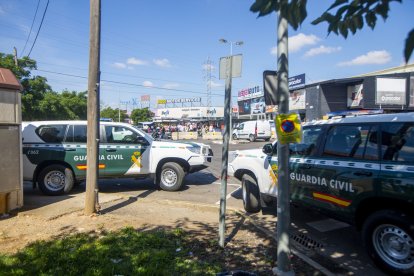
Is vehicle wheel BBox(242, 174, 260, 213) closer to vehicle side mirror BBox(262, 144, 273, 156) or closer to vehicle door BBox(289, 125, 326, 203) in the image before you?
vehicle side mirror BBox(262, 144, 273, 156)

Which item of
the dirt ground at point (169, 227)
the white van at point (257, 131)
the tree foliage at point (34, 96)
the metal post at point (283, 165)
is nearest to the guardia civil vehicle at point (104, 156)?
the dirt ground at point (169, 227)

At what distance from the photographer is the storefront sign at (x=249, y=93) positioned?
61.3 metres

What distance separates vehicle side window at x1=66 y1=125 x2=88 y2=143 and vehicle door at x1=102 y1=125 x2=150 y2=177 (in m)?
0.53

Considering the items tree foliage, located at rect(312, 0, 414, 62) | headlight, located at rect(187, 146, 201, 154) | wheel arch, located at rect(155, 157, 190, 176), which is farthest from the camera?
headlight, located at rect(187, 146, 201, 154)

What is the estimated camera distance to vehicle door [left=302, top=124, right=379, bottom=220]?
418 centimetres

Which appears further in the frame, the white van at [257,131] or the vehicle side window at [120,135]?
the white van at [257,131]

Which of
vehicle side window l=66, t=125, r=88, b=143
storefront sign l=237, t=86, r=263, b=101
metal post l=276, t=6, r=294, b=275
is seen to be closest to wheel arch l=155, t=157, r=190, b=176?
vehicle side window l=66, t=125, r=88, b=143

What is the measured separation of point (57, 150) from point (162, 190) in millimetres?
2785

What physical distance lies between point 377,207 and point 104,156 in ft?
21.4

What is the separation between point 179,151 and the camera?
29.6ft

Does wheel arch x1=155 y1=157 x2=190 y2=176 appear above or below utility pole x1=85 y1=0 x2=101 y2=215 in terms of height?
below

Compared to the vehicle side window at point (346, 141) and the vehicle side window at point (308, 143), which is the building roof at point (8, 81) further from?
the vehicle side window at point (346, 141)

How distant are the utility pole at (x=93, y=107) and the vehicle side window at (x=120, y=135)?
2773 millimetres

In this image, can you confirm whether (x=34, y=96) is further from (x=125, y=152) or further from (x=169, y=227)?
(x=169, y=227)
